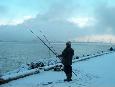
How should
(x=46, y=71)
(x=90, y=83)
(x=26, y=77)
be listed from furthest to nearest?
(x=46, y=71) → (x=26, y=77) → (x=90, y=83)

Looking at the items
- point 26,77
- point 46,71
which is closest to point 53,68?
point 46,71

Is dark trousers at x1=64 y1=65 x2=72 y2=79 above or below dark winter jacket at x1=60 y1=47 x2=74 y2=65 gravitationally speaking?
below

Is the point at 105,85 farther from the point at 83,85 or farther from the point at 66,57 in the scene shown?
the point at 66,57

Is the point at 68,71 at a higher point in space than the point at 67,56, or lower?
lower

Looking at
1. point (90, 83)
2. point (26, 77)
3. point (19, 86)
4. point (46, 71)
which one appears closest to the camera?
point (19, 86)

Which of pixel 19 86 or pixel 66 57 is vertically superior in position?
pixel 66 57

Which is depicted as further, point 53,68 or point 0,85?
point 53,68

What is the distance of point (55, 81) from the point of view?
1712 cm

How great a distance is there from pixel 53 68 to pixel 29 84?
7.35 m

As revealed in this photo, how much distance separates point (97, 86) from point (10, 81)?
4.11m

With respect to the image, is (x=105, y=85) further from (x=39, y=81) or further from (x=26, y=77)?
(x=26, y=77)

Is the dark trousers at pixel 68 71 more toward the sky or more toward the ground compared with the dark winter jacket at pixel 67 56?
more toward the ground

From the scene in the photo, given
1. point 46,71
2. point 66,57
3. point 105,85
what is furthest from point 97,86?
point 46,71

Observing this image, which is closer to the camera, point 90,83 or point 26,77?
point 90,83
